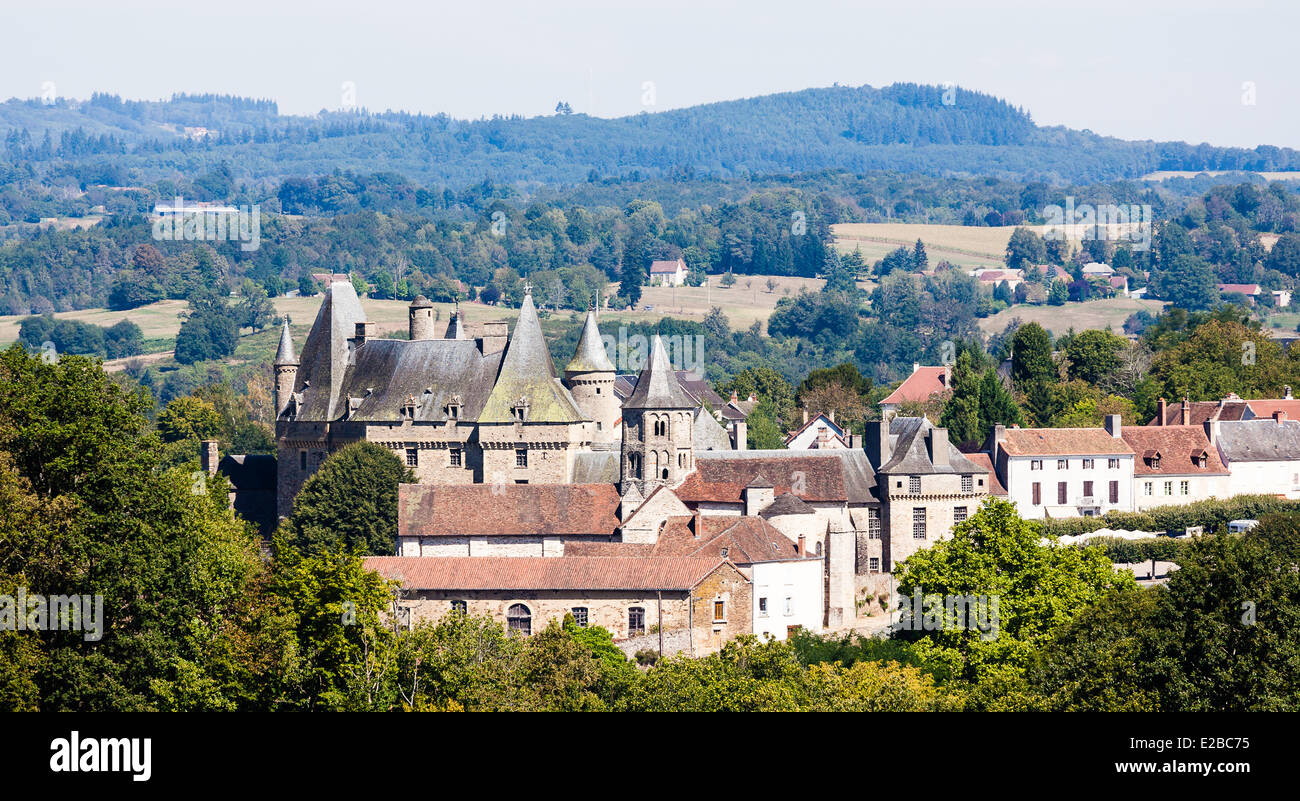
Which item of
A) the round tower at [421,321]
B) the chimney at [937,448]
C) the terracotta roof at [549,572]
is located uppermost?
the round tower at [421,321]

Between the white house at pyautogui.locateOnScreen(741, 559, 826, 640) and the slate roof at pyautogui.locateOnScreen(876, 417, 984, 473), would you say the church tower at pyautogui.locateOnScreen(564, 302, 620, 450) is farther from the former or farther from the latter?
the white house at pyautogui.locateOnScreen(741, 559, 826, 640)

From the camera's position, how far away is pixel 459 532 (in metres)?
78.9

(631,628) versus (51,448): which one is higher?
(51,448)

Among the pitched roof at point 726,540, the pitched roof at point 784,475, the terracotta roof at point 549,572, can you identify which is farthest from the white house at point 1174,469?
the terracotta roof at point 549,572

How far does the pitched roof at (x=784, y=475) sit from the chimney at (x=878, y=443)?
0.54m

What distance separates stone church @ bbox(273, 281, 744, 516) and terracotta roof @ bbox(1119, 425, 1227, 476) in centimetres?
2204

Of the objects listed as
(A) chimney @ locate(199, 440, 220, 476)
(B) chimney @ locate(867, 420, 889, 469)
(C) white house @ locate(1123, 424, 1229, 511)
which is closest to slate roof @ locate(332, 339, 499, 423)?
(A) chimney @ locate(199, 440, 220, 476)

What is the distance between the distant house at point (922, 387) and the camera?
133913 millimetres

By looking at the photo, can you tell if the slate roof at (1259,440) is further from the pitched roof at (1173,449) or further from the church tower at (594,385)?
the church tower at (594,385)
